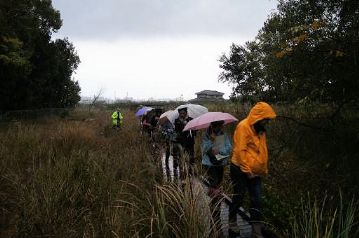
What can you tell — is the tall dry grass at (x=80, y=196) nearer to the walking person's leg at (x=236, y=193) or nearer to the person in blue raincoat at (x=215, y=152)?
the person in blue raincoat at (x=215, y=152)

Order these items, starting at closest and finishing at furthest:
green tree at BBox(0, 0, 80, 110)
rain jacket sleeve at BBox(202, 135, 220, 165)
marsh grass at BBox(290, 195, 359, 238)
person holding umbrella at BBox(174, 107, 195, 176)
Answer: marsh grass at BBox(290, 195, 359, 238) < rain jacket sleeve at BBox(202, 135, 220, 165) < person holding umbrella at BBox(174, 107, 195, 176) < green tree at BBox(0, 0, 80, 110)

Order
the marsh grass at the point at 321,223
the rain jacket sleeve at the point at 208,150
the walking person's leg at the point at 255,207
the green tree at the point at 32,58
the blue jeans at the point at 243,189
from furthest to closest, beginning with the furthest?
the green tree at the point at 32,58 → the rain jacket sleeve at the point at 208,150 → the blue jeans at the point at 243,189 → the walking person's leg at the point at 255,207 → the marsh grass at the point at 321,223

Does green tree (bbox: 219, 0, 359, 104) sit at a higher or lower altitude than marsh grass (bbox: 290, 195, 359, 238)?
higher

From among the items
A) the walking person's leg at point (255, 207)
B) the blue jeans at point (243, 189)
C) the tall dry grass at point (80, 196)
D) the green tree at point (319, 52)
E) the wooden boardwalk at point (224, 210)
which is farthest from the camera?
the green tree at point (319, 52)

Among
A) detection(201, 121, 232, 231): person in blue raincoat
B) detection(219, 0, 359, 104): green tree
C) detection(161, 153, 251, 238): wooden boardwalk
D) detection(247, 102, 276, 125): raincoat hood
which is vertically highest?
detection(219, 0, 359, 104): green tree

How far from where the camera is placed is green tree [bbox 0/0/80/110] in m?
27.4

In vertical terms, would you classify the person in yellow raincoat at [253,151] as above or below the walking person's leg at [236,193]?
above

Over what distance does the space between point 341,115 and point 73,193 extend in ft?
18.5

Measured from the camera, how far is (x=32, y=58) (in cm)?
3819

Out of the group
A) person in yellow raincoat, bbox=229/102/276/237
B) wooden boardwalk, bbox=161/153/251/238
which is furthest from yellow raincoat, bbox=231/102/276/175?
Answer: wooden boardwalk, bbox=161/153/251/238

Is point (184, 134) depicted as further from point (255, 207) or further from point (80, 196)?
point (255, 207)

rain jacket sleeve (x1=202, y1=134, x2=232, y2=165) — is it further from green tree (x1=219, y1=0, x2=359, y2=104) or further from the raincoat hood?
green tree (x1=219, y1=0, x2=359, y2=104)

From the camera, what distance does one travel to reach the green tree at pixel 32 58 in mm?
27438

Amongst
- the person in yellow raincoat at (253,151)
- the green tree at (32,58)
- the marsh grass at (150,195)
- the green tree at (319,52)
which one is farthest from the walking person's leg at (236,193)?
the green tree at (32,58)
